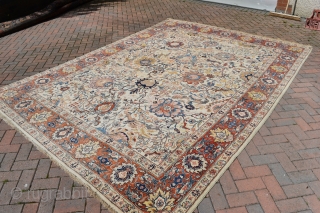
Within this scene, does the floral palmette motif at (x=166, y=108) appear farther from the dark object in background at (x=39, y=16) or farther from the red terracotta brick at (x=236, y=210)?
the dark object in background at (x=39, y=16)

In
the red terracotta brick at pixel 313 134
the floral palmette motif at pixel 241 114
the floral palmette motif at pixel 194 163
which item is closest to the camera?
the floral palmette motif at pixel 194 163

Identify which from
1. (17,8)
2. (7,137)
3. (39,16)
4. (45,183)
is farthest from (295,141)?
(17,8)

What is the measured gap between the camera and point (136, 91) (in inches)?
147

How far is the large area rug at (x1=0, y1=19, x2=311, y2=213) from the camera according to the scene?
2.42 meters

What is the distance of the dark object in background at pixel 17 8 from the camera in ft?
20.0

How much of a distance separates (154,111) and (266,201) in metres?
1.67

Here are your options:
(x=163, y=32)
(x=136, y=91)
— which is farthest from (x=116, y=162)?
(x=163, y=32)

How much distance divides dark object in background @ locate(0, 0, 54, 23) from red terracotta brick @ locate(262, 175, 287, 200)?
6.68m

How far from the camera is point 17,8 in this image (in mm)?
6383

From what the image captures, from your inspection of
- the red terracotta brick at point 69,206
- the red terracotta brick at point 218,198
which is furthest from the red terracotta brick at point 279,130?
the red terracotta brick at point 69,206

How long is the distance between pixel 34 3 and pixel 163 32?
12.2ft

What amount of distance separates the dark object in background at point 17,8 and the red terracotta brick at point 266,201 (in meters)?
6.71

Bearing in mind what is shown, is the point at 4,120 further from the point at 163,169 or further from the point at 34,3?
the point at 34,3

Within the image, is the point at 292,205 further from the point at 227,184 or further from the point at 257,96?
the point at 257,96
